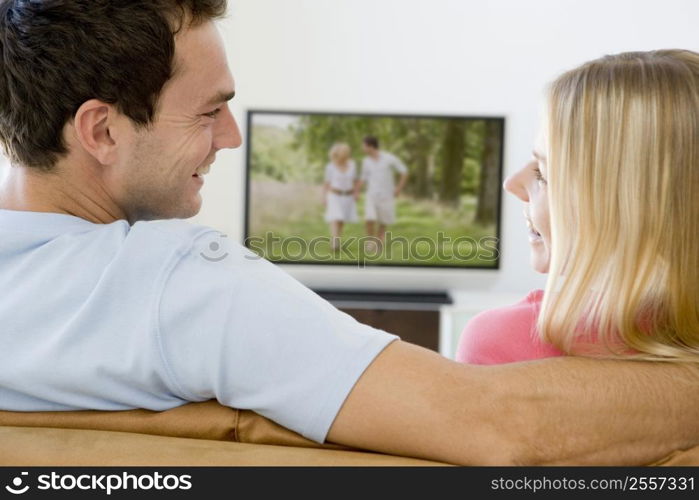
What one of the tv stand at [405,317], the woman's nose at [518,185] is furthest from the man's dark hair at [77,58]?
the tv stand at [405,317]

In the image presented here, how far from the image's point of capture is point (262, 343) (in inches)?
37.6

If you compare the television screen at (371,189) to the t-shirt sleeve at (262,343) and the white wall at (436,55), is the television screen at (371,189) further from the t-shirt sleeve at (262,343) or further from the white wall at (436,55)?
the t-shirt sleeve at (262,343)

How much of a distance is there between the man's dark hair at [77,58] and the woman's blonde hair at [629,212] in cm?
58

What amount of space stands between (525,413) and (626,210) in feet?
1.05

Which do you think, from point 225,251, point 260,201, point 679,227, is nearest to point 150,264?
point 225,251

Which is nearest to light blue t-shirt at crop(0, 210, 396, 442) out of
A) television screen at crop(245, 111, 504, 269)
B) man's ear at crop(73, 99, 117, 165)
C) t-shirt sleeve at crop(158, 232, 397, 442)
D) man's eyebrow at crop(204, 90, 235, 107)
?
t-shirt sleeve at crop(158, 232, 397, 442)

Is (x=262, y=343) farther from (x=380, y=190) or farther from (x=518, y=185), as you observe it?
(x=380, y=190)

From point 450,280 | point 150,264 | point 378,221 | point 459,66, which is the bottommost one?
point 450,280

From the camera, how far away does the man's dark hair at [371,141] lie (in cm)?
499

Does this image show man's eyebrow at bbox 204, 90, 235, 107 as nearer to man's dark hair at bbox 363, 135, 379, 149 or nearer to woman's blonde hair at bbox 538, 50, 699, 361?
woman's blonde hair at bbox 538, 50, 699, 361

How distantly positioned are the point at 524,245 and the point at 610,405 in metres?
4.17

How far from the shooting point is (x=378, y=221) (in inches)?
200

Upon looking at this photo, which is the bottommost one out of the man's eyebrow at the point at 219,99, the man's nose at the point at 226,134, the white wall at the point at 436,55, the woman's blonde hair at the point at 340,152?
the woman's blonde hair at the point at 340,152

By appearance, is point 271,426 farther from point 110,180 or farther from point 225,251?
point 110,180
